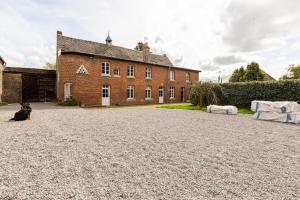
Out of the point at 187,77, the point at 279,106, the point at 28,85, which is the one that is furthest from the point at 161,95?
the point at 28,85

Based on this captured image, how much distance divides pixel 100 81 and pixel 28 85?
11.0m

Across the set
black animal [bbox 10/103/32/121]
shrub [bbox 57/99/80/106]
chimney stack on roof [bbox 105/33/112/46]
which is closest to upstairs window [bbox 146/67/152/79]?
chimney stack on roof [bbox 105/33/112/46]

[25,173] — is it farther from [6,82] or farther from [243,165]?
[6,82]

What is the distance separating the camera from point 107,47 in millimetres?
24234

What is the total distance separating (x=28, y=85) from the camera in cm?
2402

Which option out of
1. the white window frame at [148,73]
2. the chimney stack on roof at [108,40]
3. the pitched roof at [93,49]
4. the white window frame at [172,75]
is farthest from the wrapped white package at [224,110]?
the chimney stack on roof at [108,40]

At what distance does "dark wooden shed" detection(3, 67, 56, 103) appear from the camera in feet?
70.3

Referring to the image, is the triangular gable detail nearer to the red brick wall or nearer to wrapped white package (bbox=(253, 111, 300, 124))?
the red brick wall

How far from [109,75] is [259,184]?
20260 millimetres

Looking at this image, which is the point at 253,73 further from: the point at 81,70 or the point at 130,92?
the point at 81,70

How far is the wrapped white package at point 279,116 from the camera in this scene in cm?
1030

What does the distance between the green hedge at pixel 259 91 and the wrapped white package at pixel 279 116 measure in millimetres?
4626

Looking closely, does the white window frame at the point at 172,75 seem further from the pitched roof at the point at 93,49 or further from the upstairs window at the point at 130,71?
the upstairs window at the point at 130,71

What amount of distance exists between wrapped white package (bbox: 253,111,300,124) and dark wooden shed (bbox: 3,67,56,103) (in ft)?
82.3
